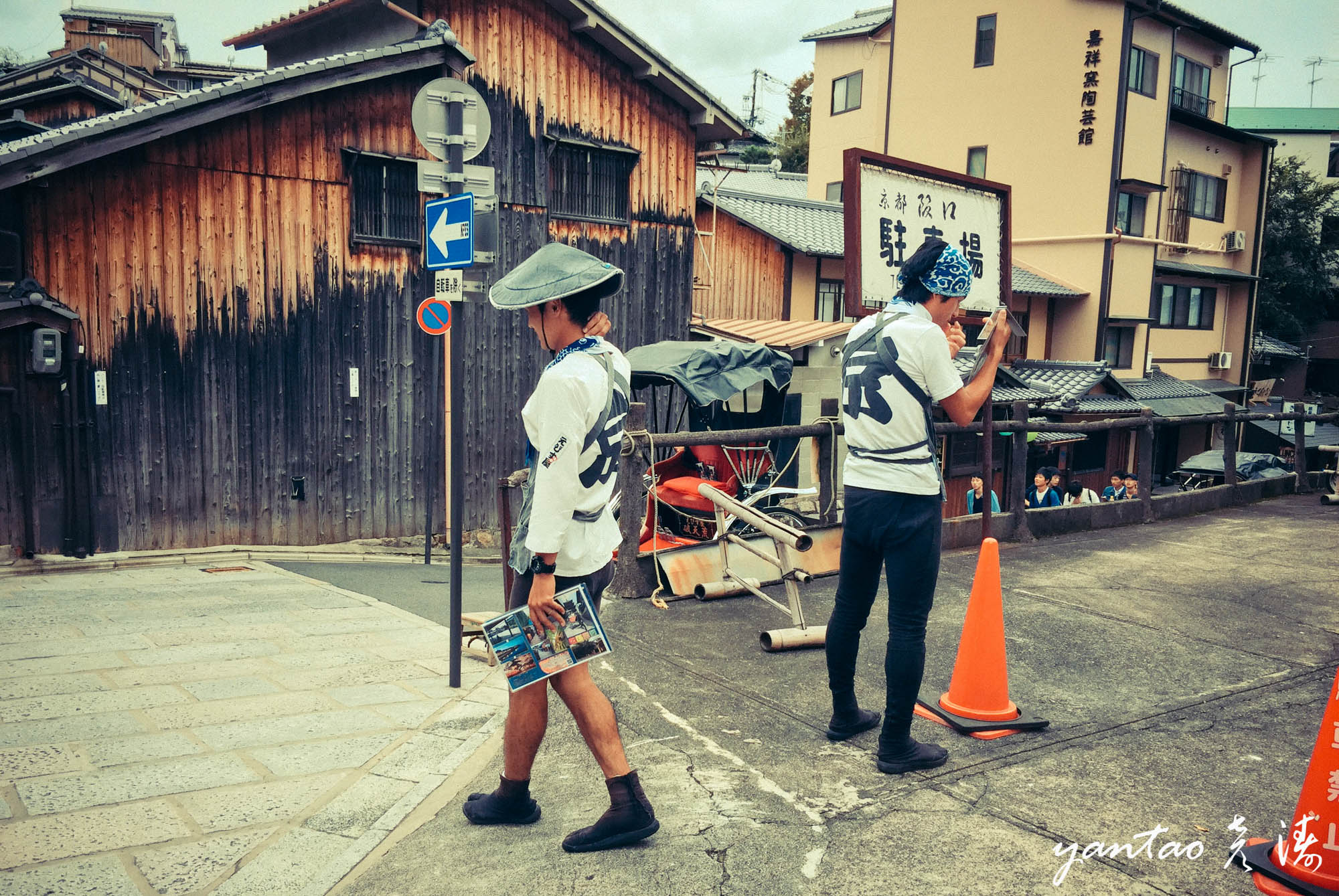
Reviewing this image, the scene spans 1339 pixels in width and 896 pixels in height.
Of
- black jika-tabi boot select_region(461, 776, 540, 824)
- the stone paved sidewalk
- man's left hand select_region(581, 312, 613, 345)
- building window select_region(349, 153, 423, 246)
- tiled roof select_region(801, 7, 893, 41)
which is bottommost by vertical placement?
the stone paved sidewalk

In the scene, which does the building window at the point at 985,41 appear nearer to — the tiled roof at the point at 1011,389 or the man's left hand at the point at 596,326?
the tiled roof at the point at 1011,389

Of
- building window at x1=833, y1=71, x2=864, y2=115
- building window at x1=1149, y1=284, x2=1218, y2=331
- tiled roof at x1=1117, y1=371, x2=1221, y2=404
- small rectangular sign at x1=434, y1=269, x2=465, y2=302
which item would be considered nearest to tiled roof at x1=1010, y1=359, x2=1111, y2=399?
tiled roof at x1=1117, y1=371, x2=1221, y2=404

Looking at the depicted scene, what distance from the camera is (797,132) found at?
4322 centimetres

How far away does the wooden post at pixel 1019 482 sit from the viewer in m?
8.48

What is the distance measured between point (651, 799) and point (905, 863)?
3.28 ft

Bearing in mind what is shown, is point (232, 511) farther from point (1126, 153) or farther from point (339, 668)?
point (1126, 153)

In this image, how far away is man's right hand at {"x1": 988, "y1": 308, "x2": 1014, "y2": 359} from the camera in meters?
3.74

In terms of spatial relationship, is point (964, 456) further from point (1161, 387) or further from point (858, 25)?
point (858, 25)

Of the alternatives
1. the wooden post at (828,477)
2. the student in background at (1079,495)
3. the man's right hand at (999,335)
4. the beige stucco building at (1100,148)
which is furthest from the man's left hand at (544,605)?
the beige stucco building at (1100,148)

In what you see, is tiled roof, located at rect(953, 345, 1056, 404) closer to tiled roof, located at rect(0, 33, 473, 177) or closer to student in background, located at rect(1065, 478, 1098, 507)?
student in background, located at rect(1065, 478, 1098, 507)

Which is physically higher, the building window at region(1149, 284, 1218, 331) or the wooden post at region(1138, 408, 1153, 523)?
the building window at region(1149, 284, 1218, 331)

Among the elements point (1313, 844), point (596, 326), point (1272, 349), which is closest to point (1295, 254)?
point (1272, 349)

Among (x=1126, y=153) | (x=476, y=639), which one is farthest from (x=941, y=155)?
(x=476, y=639)

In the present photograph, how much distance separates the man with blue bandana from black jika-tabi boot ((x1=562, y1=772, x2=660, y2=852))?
3.65ft
